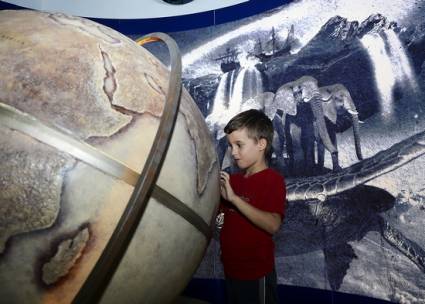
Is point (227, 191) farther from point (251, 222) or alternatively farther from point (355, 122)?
point (355, 122)

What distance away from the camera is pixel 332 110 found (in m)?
2.38

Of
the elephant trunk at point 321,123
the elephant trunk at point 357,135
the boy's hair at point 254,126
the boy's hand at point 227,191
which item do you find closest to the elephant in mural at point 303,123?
the elephant trunk at point 321,123

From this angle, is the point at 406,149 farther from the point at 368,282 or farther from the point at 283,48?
the point at 283,48

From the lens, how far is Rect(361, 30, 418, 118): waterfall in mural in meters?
2.14

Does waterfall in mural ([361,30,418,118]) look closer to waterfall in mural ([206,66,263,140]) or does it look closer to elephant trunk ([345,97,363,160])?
elephant trunk ([345,97,363,160])

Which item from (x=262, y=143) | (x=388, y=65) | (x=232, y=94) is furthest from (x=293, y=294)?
(x=388, y=65)

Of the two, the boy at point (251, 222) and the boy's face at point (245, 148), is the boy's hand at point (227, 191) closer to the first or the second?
the boy at point (251, 222)

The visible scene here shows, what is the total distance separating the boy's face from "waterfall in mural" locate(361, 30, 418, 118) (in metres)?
1.15

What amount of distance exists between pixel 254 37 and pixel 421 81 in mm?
1200

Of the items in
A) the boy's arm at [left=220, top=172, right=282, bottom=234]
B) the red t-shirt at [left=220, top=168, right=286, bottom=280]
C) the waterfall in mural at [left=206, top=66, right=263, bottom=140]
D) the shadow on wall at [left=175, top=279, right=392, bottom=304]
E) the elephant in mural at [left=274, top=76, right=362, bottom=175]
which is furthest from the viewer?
the waterfall in mural at [left=206, top=66, right=263, bottom=140]

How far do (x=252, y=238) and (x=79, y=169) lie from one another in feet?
2.98

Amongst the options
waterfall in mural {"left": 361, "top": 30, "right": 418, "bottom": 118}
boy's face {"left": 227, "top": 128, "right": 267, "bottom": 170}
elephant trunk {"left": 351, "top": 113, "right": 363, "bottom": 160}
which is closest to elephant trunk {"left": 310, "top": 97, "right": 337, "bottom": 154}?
elephant trunk {"left": 351, "top": 113, "right": 363, "bottom": 160}

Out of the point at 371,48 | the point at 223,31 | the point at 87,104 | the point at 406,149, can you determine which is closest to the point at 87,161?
the point at 87,104

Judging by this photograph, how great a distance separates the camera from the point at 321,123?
2412 millimetres
